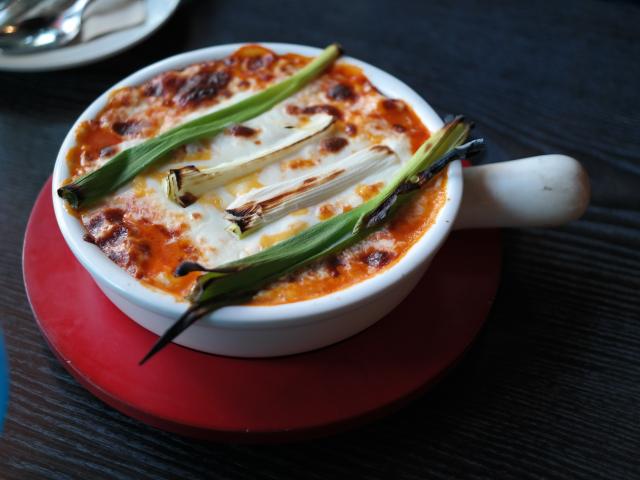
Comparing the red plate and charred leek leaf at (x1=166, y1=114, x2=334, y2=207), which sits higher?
charred leek leaf at (x1=166, y1=114, x2=334, y2=207)

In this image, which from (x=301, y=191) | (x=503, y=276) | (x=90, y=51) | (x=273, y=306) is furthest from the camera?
(x=90, y=51)

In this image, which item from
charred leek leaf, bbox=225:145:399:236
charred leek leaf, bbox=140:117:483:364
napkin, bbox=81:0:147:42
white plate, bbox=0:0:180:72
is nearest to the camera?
charred leek leaf, bbox=140:117:483:364

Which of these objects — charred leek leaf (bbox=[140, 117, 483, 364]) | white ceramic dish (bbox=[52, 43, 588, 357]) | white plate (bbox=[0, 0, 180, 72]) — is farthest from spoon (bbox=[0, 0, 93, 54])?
charred leek leaf (bbox=[140, 117, 483, 364])

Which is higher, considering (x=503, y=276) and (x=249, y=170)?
(x=249, y=170)

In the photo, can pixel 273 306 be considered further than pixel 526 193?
No

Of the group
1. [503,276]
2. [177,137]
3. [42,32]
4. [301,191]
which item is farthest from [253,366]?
[42,32]

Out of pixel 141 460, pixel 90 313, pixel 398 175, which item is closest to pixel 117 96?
pixel 90 313

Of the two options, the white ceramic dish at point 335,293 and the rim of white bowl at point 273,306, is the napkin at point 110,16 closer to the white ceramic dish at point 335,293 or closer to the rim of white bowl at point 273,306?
the white ceramic dish at point 335,293

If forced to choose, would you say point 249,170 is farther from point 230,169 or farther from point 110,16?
point 110,16

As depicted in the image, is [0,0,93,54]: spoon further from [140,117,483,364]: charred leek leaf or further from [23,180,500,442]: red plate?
[140,117,483,364]: charred leek leaf
